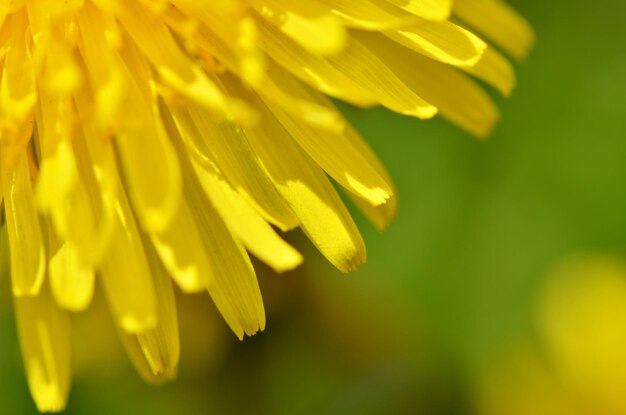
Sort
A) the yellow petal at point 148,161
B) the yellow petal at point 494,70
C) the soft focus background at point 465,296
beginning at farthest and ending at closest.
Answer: the soft focus background at point 465,296 → the yellow petal at point 494,70 → the yellow petal at point 148,161

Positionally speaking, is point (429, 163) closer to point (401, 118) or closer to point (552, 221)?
point (401, 118)

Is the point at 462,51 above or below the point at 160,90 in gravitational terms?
above

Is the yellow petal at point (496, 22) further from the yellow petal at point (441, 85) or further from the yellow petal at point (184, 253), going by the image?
the yellow petal at point (184, 253)

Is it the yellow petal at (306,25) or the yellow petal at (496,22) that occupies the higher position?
the yellow petal at (496,22)

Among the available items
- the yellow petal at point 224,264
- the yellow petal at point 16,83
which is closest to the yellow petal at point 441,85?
the yellow petal at point 224,264

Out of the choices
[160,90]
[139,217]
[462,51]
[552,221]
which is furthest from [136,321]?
[552,221]

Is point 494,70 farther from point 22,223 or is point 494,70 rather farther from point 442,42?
point 22,223

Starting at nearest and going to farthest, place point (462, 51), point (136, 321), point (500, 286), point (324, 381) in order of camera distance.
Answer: point (136, 321) < point (462, 51) < point (324, 381) < point (500, 286)
